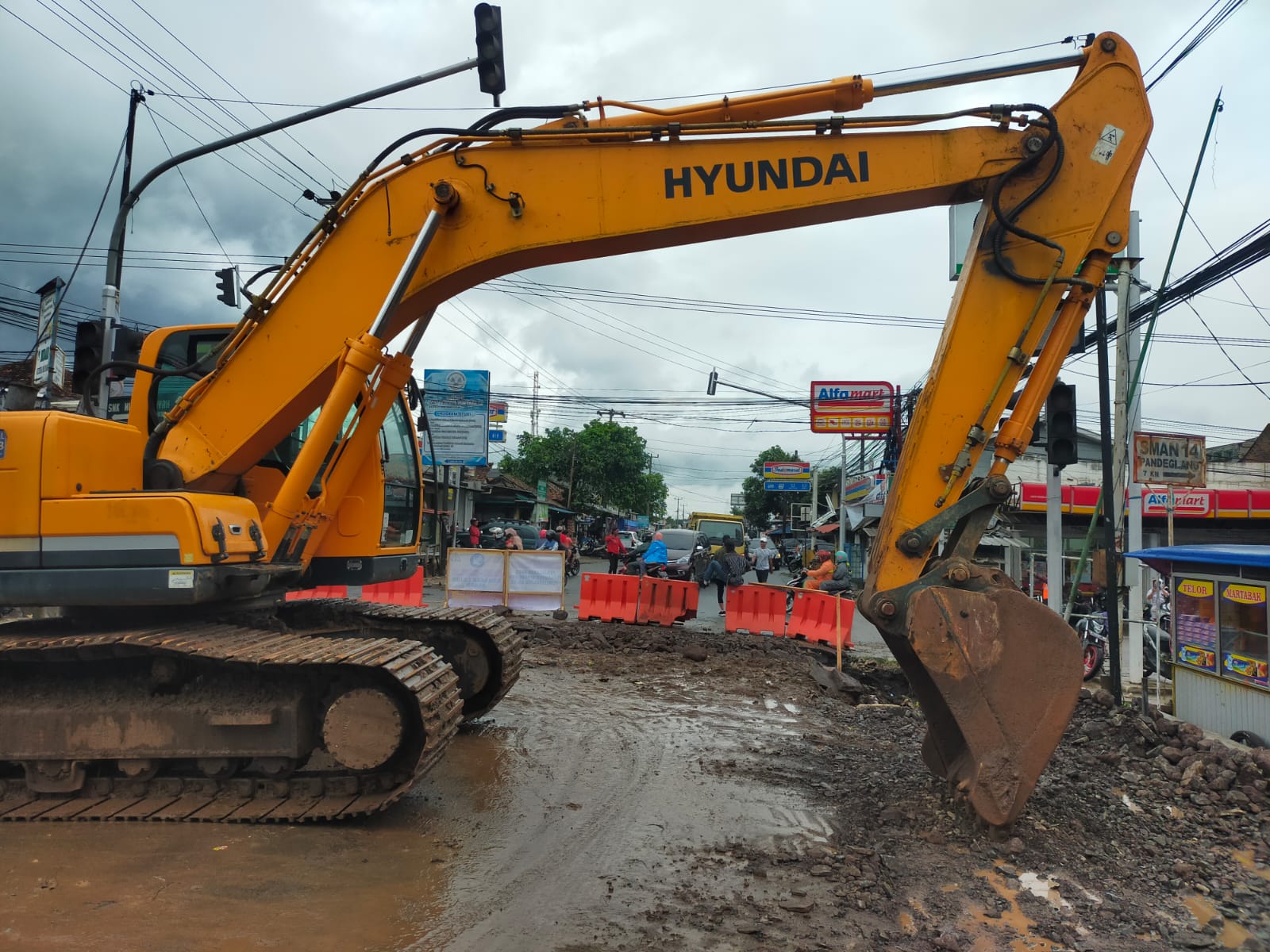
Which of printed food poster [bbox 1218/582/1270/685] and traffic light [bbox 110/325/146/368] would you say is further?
printed food poster [bbox 1218/582/1270/685]

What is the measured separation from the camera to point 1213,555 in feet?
23.9

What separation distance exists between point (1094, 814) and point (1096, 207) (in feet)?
11.5

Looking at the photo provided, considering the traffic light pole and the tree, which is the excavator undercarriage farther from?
the tree

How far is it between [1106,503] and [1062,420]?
97.1 inches

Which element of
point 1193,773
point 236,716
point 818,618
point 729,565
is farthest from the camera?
point 729,565

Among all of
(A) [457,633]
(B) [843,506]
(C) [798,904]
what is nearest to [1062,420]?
(C) [798,904]

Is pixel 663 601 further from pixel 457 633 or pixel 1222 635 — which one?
pixel 1222 635

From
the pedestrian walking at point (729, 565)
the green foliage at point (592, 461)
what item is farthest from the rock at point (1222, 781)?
the green foliage at point (592, 461)

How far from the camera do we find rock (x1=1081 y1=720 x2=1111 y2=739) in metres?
7.05

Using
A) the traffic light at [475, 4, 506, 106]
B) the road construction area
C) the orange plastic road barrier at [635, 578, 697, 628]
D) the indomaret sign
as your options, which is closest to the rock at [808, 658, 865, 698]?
the road construction area

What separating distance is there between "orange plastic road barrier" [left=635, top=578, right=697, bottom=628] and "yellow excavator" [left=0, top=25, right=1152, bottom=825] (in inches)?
334

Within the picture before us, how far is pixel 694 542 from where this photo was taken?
24453 mm

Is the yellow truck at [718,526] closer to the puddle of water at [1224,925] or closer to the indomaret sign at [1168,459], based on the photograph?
the indomaret sign at [1168,459]

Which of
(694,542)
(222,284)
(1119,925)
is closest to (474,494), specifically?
(694,542)
